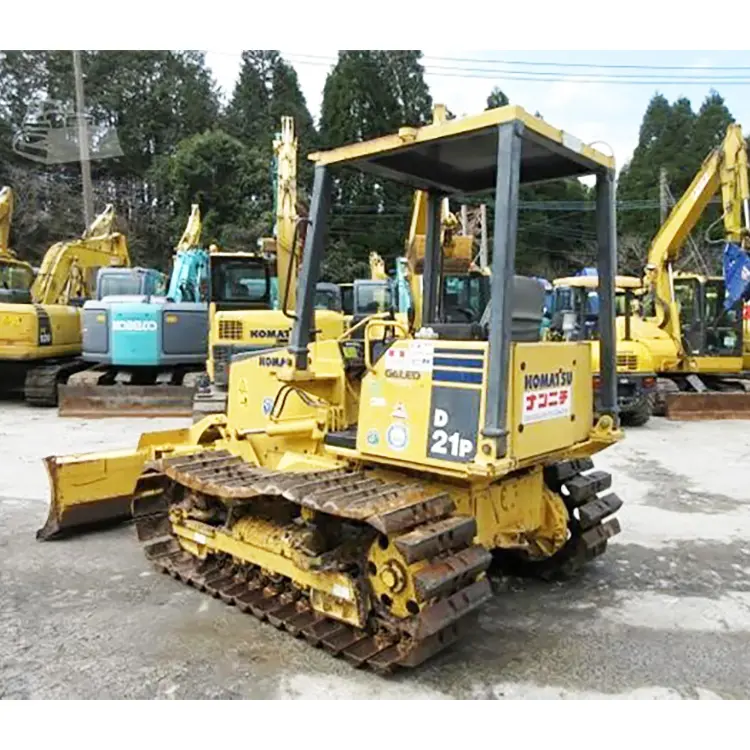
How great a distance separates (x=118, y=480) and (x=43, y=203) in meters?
28.0

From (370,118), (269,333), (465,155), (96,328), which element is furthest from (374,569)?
(370,118)

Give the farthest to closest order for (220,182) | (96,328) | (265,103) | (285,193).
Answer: (265,103) < (220,182) < (96,328) < (285,193)

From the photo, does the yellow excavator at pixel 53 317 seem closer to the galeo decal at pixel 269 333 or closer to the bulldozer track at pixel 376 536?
the galeo decal at pixel 269 333

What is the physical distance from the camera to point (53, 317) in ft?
42.3

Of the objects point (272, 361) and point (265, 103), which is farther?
point (265, 103)

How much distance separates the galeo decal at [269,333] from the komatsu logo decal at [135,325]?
2.38 meters

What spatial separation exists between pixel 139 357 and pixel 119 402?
3.16 ft

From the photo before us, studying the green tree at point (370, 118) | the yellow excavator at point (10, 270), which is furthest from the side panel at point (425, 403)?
the green tree at point (370, 118)

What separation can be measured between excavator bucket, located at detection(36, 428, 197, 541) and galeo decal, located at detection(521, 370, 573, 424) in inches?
104

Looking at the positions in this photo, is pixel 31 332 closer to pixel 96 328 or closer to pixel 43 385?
pixel 43 385

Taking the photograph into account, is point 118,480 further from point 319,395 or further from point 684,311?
point 684,311

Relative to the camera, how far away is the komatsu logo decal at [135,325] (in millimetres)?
11977

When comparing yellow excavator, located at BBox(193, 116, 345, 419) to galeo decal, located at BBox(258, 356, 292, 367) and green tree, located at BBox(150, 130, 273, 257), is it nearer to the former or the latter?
galeo decal, located at BBox(258, 356, 292, 367)

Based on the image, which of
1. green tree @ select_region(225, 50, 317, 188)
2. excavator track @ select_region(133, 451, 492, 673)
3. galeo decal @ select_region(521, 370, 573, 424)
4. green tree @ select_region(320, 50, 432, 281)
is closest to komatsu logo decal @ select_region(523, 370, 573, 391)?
galeo decal @ select_region(521, 370, 573, 424)
